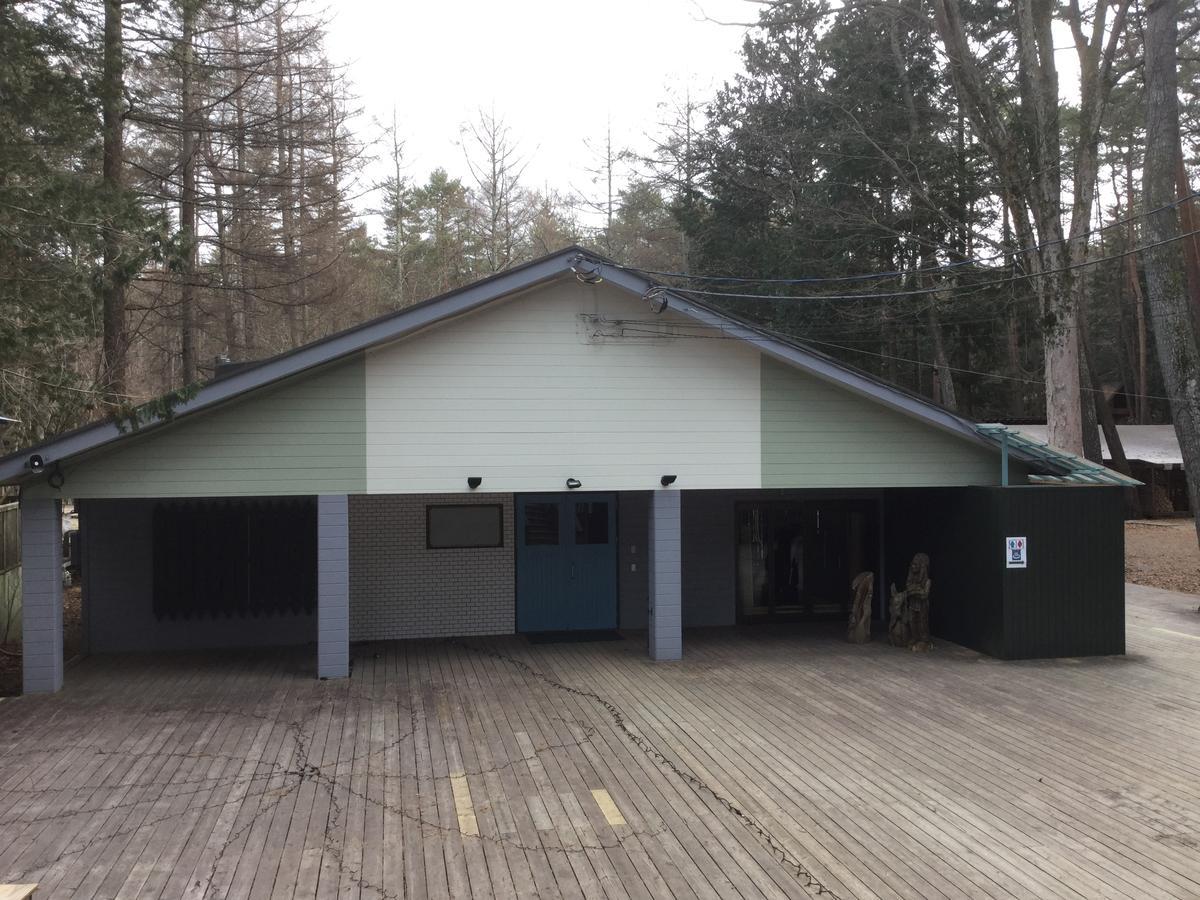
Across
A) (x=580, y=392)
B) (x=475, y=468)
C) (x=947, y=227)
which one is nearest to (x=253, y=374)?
(x=475, y=468)

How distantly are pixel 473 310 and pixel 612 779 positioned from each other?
221 inches

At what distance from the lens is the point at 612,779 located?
7355 millimetres

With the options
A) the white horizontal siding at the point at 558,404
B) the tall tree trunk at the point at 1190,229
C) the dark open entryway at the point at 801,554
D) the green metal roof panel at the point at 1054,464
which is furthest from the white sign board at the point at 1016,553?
the tall tree trunk at the point at 1190,229

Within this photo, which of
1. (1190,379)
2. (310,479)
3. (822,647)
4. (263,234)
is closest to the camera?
(310,479)

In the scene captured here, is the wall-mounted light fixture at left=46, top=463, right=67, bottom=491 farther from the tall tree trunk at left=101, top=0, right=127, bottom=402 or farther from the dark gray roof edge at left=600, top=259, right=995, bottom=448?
the dark gray roof edge at left=600, top=259, right=995, bottom=448

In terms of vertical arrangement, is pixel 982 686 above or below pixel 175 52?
below

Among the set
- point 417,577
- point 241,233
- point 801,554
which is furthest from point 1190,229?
point 241,233

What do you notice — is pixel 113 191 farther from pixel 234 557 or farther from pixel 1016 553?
pixel 1016 553

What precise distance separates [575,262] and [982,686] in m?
6.32

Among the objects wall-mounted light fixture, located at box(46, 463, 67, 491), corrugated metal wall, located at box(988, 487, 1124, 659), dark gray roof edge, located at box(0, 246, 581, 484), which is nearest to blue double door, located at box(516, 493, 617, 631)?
dark gray roof edge, located at box(0, 246, 581, 484)

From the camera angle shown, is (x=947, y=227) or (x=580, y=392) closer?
(x=580, y=392)

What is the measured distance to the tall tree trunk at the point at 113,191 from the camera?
392 inches

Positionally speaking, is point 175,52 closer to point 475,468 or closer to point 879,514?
point 475,468

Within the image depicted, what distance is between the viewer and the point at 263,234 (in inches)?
905
